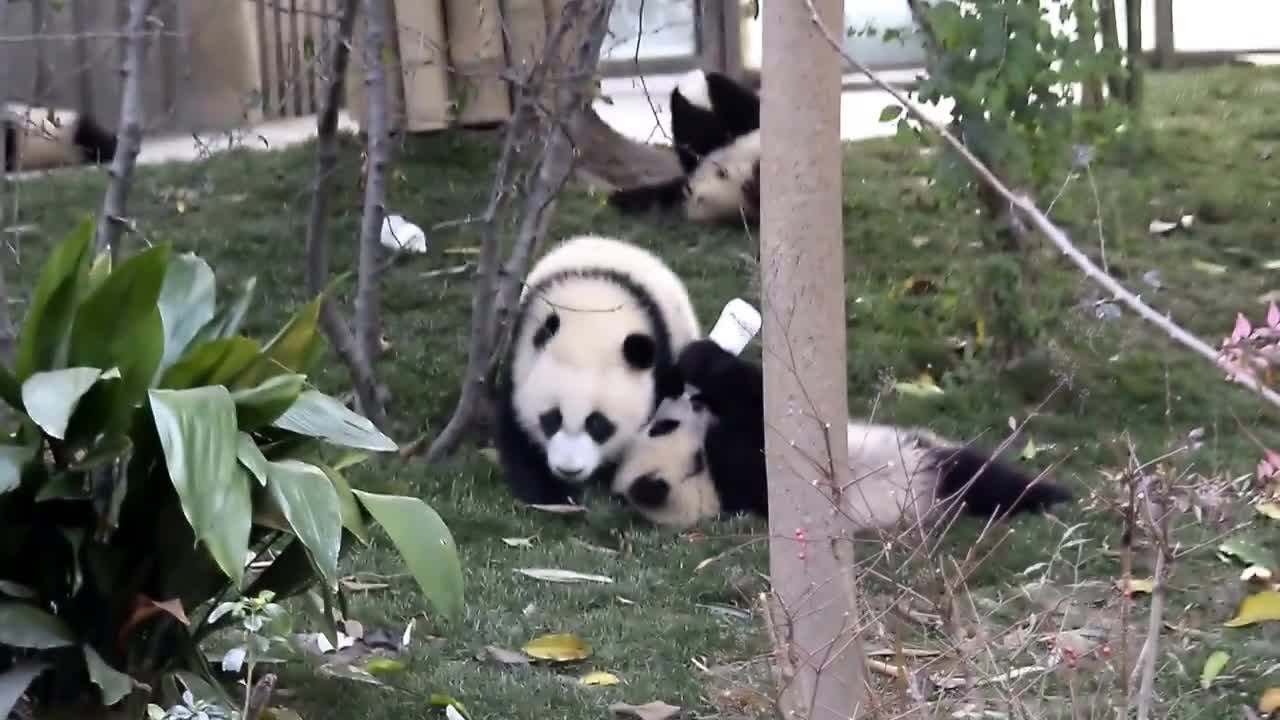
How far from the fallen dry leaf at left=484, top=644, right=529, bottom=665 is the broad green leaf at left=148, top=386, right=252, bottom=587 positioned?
981mm

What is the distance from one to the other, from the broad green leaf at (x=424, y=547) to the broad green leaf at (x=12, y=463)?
56 centimetres

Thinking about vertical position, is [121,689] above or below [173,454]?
below

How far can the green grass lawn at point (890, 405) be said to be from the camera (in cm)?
317

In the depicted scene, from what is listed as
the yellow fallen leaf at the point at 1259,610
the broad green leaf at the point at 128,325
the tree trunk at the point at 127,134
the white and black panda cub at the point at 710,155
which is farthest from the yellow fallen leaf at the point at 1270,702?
the white and black panda cub at the point at 710,155

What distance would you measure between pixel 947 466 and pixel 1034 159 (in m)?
1.15

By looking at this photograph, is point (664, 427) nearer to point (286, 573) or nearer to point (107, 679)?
point (286, 573)

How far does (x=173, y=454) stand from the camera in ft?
8.02

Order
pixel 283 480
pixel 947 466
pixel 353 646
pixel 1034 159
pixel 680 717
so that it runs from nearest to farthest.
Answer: pixel 283 480 → pixel 680 717 → pixel 353 646 → pixel 947 466 → pixel 1034 159

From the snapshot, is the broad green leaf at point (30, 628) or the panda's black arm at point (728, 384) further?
the panda's black arm at point (728, 384)

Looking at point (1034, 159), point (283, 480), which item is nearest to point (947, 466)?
point (1034, 159)

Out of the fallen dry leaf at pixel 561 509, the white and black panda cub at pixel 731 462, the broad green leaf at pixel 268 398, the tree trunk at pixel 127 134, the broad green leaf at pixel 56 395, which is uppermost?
the tree trunk at pixel 127 134

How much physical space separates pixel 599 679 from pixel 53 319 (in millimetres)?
1313

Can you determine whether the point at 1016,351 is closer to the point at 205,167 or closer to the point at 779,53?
the point at 779,53

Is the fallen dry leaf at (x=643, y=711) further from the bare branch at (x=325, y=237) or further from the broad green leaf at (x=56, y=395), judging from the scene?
the bare branch at (x=325, y=237)
